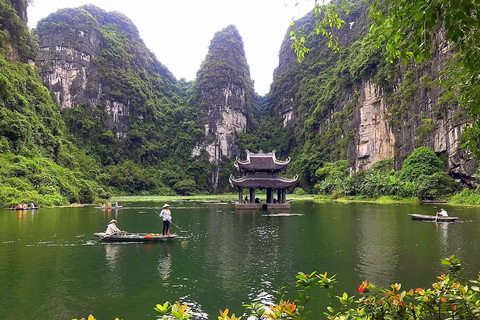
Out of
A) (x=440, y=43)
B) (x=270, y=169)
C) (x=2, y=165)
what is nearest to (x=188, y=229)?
(x=270, y=169)

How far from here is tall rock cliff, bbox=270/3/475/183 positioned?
40094 millimetres

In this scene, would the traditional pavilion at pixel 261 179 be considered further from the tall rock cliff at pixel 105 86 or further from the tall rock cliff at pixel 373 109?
the tall rock cliff at pixel 105 86

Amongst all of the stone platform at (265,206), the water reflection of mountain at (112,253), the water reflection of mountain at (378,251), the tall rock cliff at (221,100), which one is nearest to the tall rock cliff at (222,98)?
the tall rock cliff at (221,100)

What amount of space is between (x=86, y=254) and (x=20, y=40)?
5259cm

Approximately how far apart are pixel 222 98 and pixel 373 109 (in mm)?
55044

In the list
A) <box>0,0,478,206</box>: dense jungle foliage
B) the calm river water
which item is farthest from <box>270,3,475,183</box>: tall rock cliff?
the calm river water

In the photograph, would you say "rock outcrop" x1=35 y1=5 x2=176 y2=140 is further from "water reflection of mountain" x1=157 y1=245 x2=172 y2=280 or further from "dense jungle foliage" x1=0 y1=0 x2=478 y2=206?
"water reflection of mountain" x1=157 y1=245 x2=172 y2=280

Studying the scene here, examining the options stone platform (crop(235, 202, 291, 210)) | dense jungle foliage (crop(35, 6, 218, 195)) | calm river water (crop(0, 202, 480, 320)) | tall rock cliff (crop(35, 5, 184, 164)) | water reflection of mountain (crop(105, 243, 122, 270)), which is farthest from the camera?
tall rock cliff (crop(35, 5, 184, 164))

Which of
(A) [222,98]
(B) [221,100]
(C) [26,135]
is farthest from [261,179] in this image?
(A) [222,98]

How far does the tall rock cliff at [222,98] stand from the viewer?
328 ft

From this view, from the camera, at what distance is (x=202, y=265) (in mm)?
10102

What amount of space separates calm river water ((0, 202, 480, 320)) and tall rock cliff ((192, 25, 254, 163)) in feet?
273

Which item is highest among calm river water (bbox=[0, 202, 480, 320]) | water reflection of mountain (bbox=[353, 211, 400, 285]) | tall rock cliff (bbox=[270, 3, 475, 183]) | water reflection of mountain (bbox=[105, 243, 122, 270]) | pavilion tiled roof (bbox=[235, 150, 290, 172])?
tall rock cliff (bbox=[270, 3, 475, 183])

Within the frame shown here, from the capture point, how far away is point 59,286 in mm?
7945
